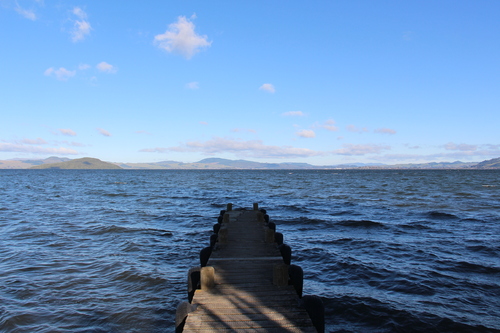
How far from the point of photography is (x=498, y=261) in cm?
1565

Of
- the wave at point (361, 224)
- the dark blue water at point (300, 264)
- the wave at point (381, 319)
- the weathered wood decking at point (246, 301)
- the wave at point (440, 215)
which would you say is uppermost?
the weathered wood decking at point (246, 301)

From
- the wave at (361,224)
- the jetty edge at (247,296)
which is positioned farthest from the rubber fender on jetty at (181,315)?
the wave at (361,224)

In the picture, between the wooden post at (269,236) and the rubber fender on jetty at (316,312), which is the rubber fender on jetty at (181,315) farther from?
the wooden post at (269,236)

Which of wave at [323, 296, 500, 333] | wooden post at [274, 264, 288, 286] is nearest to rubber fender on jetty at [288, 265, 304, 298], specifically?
wooden post at [274, 264, 288, 286]

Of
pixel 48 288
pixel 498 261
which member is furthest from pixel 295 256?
pixel 48 288

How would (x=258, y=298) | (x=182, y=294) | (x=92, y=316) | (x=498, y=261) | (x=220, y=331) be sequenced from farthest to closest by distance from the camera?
(x=498, y=261) → (x=182, y=294) → (x=92, y=316) → (x=258, y=298) → (x=220, y=331)

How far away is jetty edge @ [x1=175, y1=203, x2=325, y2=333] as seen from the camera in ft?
24.8

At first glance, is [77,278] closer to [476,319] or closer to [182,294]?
[182,294]

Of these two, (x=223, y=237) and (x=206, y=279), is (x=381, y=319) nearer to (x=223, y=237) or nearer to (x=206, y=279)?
(x=206, y=279)

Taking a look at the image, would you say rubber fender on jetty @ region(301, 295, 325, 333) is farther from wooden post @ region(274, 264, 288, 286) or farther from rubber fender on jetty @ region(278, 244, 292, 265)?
rubber fender on jetty @ region(278, 244, 292, 265)

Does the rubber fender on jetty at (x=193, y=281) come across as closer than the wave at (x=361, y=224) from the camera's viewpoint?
Yes

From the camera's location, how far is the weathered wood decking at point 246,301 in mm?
7492

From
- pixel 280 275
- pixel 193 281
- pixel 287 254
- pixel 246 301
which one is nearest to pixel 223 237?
pixel 287 254

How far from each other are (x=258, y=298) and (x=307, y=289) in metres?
4.48
